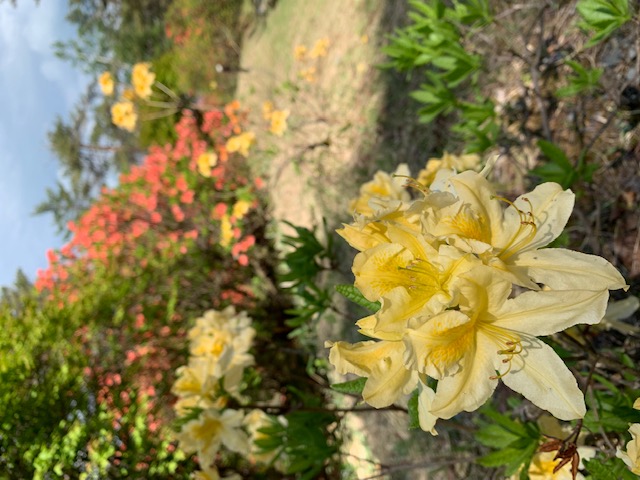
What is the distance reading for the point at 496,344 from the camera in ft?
2.72

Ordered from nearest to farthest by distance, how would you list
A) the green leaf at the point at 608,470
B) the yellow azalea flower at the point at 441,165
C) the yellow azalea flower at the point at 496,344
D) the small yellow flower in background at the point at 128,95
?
the yellow azalea flower at the point at 496,344
the green leaf at the point at 608,470
the yellow azalea flower at the point at 441,165
the small yellow flower in background at the point at 128,95

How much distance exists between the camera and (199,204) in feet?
18.5

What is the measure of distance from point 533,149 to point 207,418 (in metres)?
1.90

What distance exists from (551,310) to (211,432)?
142 cm

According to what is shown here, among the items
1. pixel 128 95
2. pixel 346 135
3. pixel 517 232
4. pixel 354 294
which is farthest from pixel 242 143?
pixel 517 232

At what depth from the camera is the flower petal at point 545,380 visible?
79cm

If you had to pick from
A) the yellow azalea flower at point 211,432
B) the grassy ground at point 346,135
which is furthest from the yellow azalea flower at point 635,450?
the grassy ground at point 346,135

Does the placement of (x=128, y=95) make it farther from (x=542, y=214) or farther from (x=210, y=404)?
(x=542, y=214)

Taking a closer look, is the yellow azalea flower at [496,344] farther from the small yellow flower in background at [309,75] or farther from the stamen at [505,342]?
the small yellow flower in background at [309,75]

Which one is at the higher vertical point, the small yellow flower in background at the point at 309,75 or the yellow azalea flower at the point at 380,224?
the small yellow flower in background at the point at 309,75

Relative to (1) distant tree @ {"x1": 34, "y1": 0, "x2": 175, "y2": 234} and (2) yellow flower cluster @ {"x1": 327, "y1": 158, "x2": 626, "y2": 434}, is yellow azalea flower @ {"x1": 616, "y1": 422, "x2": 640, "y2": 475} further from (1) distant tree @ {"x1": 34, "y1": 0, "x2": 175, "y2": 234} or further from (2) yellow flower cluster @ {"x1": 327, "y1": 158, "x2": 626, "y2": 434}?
(1) distant tree @ {"x1": 34, "y1": 0, "x2": 175, "y2": 234}

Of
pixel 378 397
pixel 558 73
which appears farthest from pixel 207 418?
pixel 558 73

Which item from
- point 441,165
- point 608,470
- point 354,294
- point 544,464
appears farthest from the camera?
point 441,165

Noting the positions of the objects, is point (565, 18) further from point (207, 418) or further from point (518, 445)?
point (207, 418)
